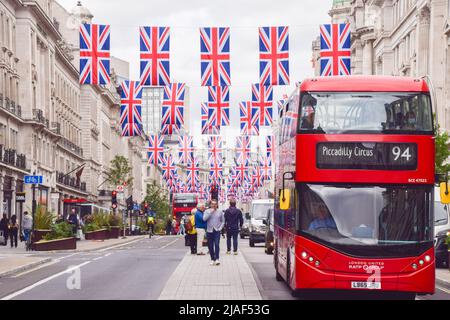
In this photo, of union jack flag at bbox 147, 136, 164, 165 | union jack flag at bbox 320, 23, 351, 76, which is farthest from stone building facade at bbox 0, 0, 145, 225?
union jack flag at bbox 320, 23, 351, 76

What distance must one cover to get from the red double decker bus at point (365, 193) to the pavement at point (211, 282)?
1.41 meters

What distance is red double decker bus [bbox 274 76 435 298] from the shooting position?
17328mm

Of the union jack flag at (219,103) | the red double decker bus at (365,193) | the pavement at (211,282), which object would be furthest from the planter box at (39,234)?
the red double decker bus at (365,193)

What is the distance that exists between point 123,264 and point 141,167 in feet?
454

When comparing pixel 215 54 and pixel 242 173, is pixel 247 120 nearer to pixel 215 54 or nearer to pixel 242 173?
pixel 215 54

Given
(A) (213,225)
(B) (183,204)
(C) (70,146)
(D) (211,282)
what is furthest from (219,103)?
(B) (183,204)

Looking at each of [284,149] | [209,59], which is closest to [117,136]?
[209,59]

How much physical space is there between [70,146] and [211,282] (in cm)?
7242

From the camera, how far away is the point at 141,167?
549 feet

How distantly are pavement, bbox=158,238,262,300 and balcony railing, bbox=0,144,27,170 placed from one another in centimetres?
3253

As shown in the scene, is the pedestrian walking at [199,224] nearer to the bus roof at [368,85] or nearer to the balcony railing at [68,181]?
the bus roof at [368,85]

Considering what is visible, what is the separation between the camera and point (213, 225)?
95.3 feet

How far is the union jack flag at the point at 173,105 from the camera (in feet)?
151
